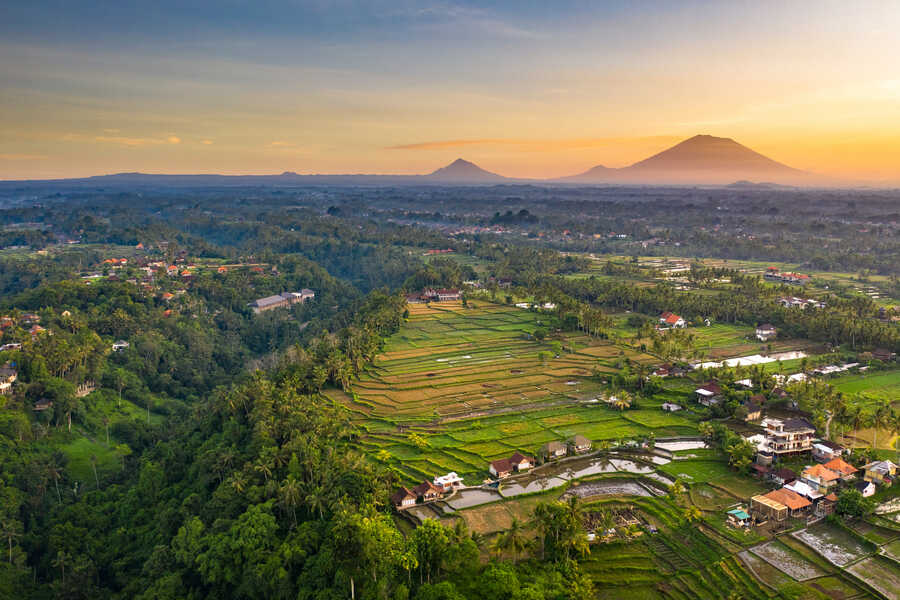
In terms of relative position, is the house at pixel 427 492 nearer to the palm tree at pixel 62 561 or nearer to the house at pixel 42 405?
the palm tree at pixel 62 561

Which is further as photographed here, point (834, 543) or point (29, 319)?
point (29, 319)

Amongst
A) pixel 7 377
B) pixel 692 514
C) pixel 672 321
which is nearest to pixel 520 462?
pixel 692 514

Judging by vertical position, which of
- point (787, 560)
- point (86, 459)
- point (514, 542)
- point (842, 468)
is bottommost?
point (86, 459)

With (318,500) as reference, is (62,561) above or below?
below

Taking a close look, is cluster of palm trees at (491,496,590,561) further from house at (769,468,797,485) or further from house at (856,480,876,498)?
house at (856,480,876,498)

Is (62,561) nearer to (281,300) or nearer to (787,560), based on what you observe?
(787,560)

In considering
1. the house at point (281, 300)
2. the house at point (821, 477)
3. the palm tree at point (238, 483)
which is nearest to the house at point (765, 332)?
the house at point (821, 477)

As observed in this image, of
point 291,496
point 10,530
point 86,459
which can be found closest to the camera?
point 291,496
